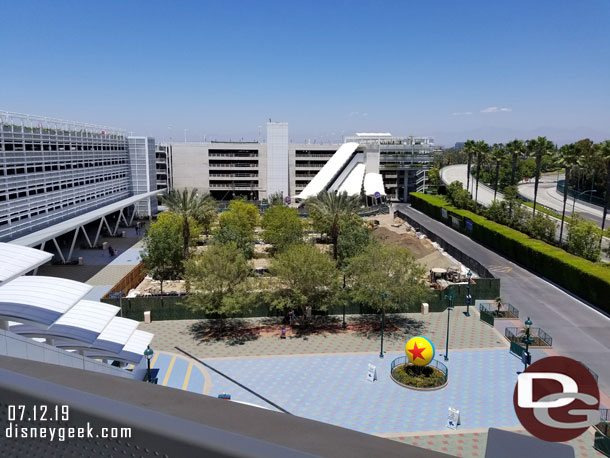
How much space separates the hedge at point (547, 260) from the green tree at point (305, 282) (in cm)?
2111

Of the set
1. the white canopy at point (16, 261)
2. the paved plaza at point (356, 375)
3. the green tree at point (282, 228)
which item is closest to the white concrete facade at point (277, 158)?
the green tree at point (282, 228)

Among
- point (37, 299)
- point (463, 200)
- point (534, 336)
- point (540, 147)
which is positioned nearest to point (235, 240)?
point (534, 336)

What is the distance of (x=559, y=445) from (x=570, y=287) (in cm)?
4285

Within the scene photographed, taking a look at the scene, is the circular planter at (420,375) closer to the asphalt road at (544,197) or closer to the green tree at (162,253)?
the green tree at (162,253)

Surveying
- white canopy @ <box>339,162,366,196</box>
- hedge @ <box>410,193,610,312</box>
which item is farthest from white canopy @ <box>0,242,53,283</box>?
white canopy @ <box>339,162,366,196</box>

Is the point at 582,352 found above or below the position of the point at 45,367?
below

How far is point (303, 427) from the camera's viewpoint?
7.75 feet

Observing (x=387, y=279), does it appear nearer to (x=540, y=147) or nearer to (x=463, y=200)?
(x=540, y=147)

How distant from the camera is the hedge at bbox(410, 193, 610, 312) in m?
36.5

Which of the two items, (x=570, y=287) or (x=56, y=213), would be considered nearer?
(x=570, y=287)

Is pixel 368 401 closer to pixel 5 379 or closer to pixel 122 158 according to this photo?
pixel 5 379

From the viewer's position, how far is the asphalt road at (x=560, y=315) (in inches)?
1114

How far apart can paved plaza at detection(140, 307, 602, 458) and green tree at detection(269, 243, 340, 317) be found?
2.30 m

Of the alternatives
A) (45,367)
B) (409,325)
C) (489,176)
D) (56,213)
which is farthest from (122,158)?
(489,176)
